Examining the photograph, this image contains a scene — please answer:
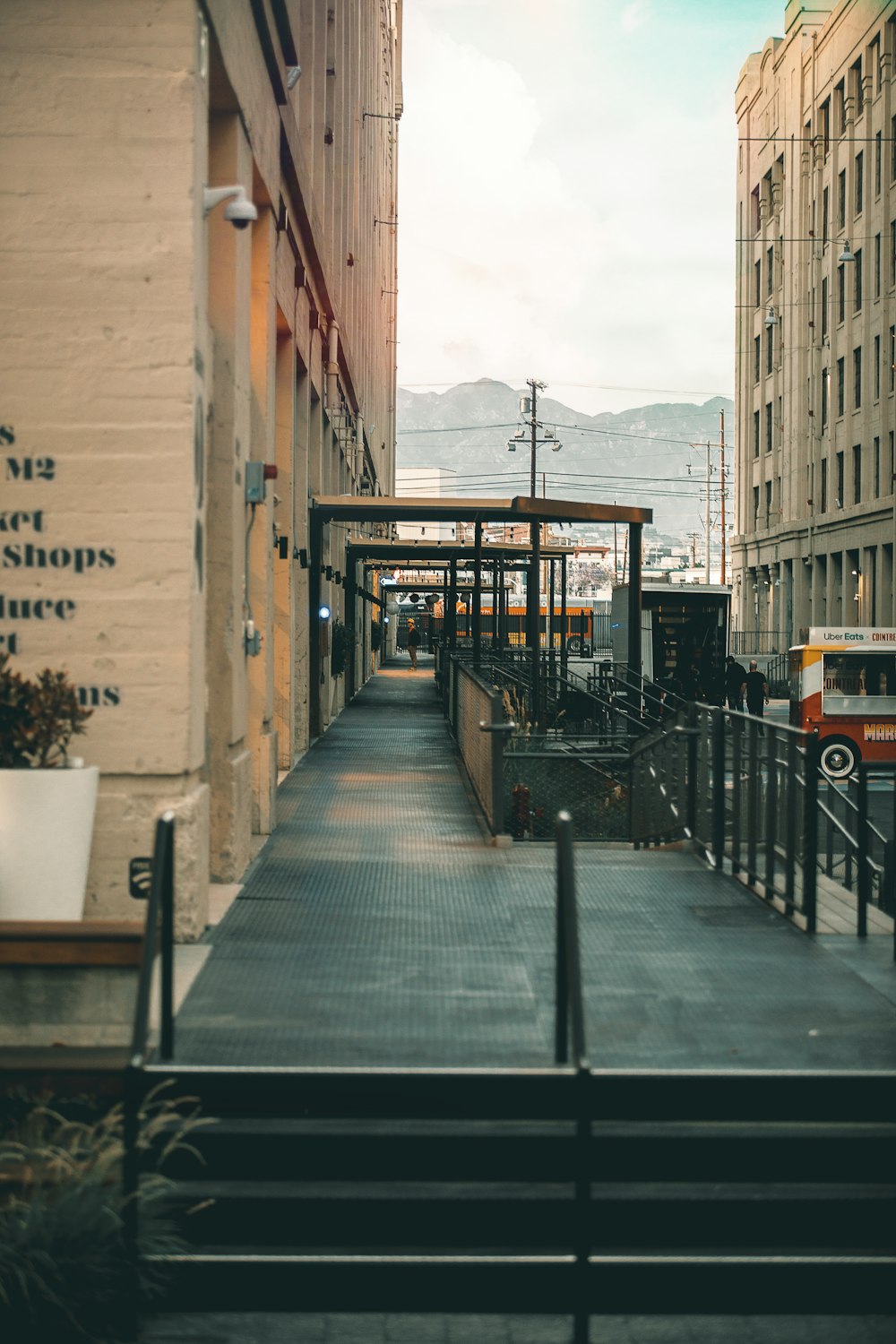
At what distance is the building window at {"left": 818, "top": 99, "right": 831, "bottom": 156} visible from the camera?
5488 cm

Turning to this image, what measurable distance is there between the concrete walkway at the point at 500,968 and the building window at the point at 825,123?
4888 cm

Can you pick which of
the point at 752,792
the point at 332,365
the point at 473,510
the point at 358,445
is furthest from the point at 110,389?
the point at 358,445

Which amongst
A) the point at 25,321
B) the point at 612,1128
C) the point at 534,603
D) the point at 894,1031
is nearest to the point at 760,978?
the point at 894,1031

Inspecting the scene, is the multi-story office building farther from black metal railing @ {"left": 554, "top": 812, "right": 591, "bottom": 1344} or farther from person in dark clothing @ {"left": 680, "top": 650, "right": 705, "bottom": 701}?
black metal railing @ {"left": 554, "top": 812, "right": 591, "bottom": 1344}

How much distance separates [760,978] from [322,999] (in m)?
2.35

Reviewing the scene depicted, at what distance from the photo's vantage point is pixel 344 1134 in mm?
5645

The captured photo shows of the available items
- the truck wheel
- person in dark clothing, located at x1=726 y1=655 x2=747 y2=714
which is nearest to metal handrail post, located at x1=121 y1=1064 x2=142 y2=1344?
the truck wheel

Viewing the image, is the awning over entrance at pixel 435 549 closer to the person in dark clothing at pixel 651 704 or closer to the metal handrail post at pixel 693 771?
the person in dark clothing at pixel 651 704

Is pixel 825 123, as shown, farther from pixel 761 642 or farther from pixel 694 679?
pixel 694 679

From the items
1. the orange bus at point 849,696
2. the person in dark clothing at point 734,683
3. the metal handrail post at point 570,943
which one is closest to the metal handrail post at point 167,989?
the metal handrail post at point 570,943

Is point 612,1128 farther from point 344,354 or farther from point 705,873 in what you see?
point 344,354

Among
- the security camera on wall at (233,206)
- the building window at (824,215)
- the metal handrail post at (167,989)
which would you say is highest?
the building window at (824,215)

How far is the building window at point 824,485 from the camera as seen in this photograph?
55.7 m

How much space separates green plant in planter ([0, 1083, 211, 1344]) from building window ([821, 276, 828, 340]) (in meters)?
54.0
